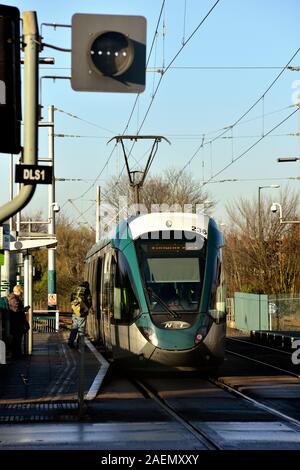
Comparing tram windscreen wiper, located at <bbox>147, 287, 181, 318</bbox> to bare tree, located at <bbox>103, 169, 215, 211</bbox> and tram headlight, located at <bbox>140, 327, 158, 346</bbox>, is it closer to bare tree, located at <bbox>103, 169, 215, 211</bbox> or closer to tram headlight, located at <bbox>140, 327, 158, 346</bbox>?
tram headlight, located at <bbox>140, 327, 158, 346</bbox>

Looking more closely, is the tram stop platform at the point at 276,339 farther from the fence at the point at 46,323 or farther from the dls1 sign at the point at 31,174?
the dls1 sign at the point at 31,174

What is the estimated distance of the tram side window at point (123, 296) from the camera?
57.5 feet

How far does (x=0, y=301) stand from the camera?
20.5 metres

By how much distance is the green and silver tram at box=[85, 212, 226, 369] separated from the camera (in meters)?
17.1

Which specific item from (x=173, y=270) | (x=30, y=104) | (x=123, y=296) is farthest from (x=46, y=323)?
(x=30, y=104)

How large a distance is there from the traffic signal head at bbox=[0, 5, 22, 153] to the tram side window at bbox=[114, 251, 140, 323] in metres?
9.56

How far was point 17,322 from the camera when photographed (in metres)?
21.2

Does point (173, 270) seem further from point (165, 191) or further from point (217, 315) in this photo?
point (165, 191)

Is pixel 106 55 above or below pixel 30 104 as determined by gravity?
above

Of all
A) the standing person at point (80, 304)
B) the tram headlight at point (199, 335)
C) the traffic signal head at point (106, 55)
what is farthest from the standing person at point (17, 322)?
the traffic signal head at point (106, 55)

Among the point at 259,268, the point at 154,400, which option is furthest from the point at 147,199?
the point at 154,400

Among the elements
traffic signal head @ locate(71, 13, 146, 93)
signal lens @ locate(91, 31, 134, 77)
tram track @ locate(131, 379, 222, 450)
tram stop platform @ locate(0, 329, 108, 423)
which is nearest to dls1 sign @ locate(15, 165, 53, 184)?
traffic signal head @ locate(71, 13, 146, 93)

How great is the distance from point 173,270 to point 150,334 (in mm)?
1370
